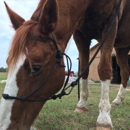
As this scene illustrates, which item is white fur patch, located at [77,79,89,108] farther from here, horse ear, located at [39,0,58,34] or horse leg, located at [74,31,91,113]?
horse ear, located at [39,0,58,34]

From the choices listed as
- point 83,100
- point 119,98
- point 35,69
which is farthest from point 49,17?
point 119,98

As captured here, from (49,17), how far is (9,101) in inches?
34.5

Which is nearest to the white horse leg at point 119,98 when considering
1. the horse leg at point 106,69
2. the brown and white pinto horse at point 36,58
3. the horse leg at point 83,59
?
the horse leg at point 83,59

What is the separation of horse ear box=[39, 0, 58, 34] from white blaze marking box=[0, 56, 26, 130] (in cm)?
39

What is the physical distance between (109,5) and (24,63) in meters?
1.84

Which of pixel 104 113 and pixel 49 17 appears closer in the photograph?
pixel 49 17

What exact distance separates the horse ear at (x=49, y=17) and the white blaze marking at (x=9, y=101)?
390mm

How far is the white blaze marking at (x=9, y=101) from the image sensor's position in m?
2.12

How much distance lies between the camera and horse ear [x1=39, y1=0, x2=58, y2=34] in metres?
2.29

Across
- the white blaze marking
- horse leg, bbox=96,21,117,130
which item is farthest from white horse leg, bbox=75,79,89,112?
the white blaze marking

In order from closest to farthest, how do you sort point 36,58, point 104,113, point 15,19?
point 36,58, point 15,19, point 104,113

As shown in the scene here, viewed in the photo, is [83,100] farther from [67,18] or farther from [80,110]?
[67,18]

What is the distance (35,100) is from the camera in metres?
2.34

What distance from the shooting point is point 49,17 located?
7.77 ft
